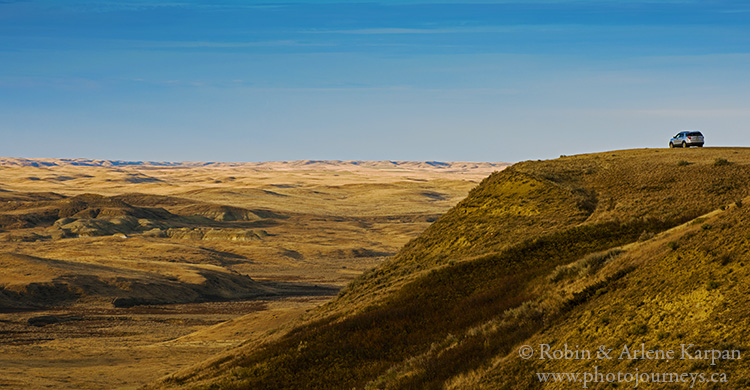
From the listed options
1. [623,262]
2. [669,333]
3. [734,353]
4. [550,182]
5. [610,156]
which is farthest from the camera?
[610,156]

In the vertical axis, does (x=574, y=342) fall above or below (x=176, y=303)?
above

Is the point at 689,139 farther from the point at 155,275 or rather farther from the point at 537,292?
the point at 155,275

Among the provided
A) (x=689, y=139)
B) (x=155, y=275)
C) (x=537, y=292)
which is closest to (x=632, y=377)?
(x=537, y=292)

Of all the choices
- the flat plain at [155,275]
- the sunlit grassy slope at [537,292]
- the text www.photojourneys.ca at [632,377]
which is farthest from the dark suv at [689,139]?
the text www.photojourneys.ca at [632,377]

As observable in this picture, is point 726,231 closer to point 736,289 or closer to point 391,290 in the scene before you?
point 736,289

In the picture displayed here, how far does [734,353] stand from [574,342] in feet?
9.37

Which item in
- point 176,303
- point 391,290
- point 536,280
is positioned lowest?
point 176,303

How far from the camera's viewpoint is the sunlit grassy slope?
1227 centimetres

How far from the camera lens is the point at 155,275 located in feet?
225

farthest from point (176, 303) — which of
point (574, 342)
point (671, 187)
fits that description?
point (574, 342)

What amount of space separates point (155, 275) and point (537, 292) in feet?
190

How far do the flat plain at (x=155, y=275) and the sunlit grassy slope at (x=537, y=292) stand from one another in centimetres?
904

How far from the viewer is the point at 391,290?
953 inches

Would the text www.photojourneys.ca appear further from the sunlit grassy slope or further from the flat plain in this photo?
the flat plain
